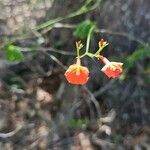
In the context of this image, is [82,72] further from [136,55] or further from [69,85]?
[69,85]

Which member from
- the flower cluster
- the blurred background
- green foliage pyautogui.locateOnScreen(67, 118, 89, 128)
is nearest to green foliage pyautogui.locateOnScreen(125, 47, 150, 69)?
the blurred background

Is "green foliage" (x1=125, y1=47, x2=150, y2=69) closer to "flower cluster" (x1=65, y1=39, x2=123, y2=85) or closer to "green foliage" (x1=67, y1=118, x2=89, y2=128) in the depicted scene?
"green foliage" (x1=67, y1=118, x2=89, y2=128)

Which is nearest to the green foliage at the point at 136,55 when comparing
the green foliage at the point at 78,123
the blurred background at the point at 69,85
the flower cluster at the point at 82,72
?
the blurred background at the point at 69,85

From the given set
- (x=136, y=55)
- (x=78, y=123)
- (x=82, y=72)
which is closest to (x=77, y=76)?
(x=82, y=72)

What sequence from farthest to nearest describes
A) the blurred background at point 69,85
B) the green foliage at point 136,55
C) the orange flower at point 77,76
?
the blurred background at point 69,85
the green foliage at point 136,55
the orange flower at point 77,76

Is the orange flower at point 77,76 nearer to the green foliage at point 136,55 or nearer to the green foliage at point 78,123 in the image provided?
the green foliage at point 136,55

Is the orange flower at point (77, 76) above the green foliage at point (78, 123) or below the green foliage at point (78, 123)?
above

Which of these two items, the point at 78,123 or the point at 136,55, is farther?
the point at 78,123

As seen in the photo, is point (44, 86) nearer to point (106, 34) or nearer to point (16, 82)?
point (16, 82)
